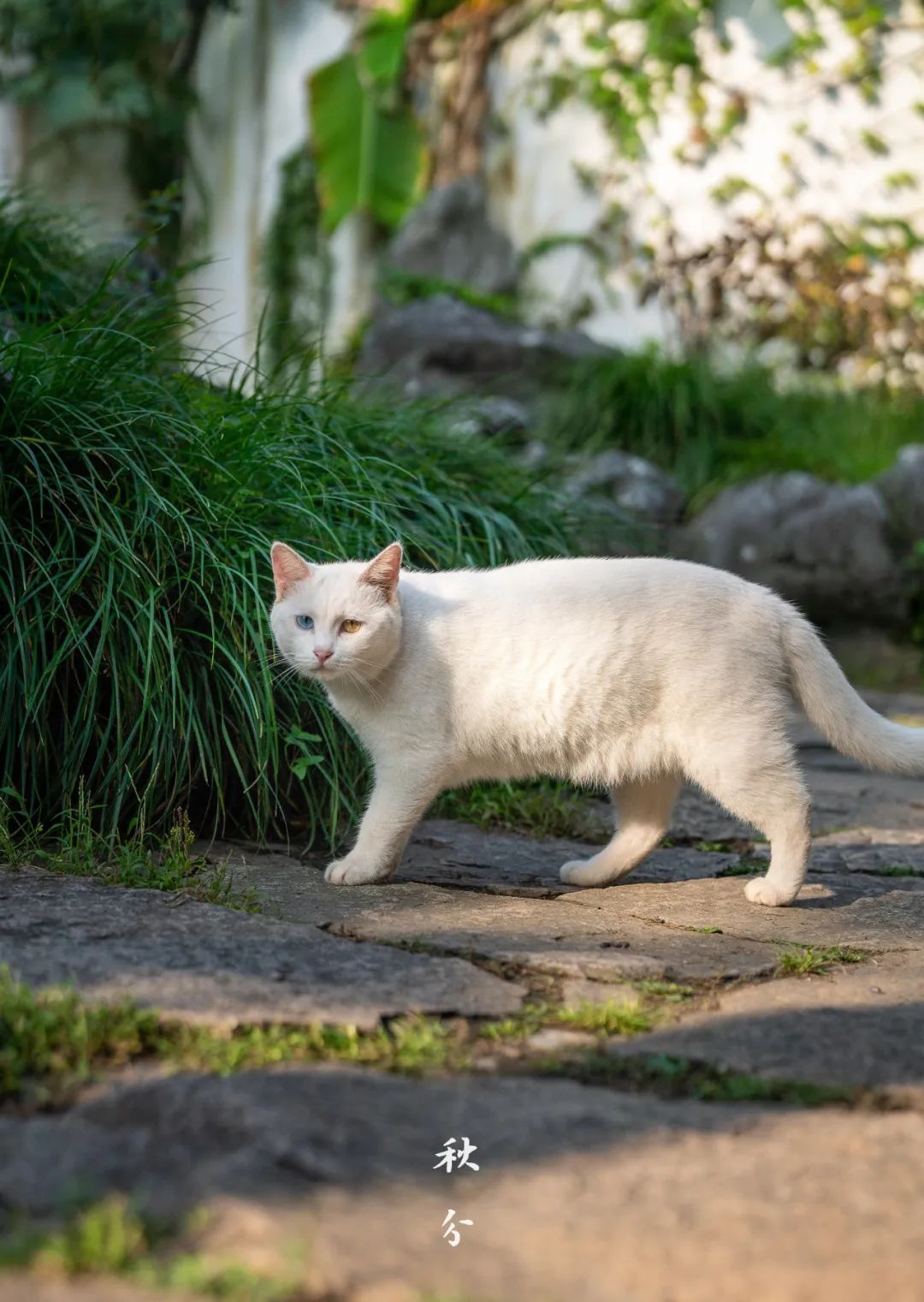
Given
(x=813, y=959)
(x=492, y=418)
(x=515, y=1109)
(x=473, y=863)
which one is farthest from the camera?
(x=492, y=418)

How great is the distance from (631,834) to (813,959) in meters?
0.77

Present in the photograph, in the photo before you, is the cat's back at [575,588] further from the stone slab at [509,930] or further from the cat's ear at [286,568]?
the stone slab at [509,930]

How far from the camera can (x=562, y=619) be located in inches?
113

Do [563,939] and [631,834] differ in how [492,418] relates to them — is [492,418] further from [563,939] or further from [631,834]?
[563,939]

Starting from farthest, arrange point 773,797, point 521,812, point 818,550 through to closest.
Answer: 1. point 818,550
2. point 521,812
3. point 773,797

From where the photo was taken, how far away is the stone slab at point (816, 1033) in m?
1.86

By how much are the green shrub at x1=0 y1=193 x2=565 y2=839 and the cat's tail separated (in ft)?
3.59

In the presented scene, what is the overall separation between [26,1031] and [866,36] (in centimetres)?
848

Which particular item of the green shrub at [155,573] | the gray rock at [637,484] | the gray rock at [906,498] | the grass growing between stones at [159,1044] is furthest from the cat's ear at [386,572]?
the gray rock at [906,498]

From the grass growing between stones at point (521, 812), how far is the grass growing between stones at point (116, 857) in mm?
949

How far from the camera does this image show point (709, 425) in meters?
7.48

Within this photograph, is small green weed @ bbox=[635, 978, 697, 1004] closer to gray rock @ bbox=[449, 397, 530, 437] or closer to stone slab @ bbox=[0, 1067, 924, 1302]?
stone slab @ bbox=[0, 1067, 924, 1302]

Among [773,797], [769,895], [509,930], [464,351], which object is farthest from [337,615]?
[464,351]

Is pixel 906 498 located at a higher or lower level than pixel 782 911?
higher
